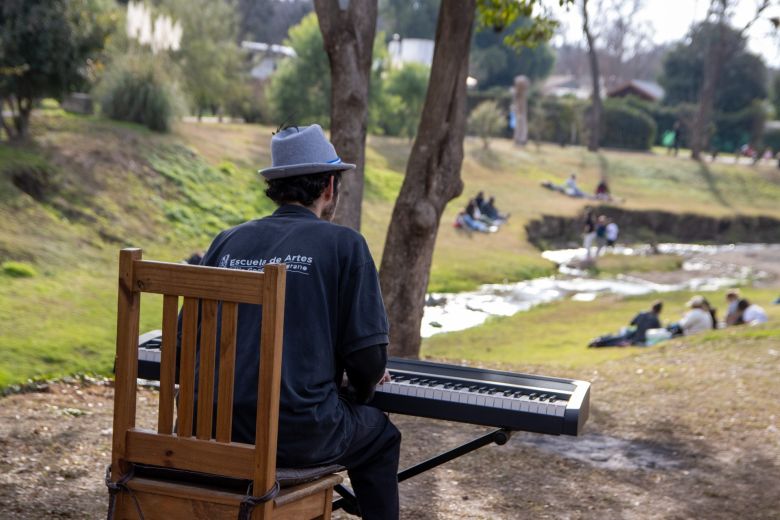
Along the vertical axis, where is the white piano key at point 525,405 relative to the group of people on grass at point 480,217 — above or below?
above

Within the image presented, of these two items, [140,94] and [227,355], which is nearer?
[227,355]

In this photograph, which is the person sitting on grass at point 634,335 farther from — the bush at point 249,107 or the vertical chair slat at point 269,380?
the bush at point 249,107

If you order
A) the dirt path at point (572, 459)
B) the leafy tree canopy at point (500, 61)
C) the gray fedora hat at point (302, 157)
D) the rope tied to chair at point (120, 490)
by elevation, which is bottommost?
the dirt path at point (572, 459)

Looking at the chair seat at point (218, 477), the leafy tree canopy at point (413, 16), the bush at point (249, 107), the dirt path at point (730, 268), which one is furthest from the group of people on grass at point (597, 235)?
the leafy tree canopy at point (413, 16)

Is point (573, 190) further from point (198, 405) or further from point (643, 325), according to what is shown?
point (198, 405)

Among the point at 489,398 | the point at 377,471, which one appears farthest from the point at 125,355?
the point at 489,398

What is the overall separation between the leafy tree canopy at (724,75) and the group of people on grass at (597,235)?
33.3 m

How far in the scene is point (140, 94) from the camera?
2519 cm

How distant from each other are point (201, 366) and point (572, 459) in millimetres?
4593

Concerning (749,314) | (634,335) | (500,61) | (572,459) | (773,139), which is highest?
(500,61)

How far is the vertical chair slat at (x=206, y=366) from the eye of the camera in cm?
340

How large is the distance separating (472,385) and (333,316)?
0.82 metres

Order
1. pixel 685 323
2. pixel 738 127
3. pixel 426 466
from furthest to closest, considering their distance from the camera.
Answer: pixel 738 127 → pixel 685 323 → pixel 426 466

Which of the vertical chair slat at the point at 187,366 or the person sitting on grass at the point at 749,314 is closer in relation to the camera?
the vertical chair slat at the point at 187,366
